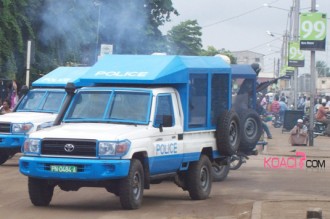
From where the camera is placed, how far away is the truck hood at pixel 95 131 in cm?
1279

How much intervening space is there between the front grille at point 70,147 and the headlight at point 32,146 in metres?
0.13

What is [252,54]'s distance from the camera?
518ft

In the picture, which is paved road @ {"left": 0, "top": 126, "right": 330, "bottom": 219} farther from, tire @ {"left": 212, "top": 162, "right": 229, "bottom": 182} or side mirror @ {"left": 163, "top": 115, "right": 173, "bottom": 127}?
side mirror @ {"left": 163, "top": 115, "right": 173, "bottom": 127}

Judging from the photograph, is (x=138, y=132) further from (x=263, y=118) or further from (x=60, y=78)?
(x=263, y=118)

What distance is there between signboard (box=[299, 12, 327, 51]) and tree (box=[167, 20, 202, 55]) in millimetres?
25165

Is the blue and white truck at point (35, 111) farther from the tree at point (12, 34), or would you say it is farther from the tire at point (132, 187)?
the tree at point (12, 34)

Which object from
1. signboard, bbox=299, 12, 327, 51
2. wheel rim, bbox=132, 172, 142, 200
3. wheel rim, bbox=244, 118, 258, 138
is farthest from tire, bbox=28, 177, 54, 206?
signboard, bbox=299, 12, 327, 51

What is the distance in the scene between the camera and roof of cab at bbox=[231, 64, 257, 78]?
62.7 feet

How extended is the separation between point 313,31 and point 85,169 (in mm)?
19726

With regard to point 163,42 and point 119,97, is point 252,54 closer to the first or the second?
point 163,42

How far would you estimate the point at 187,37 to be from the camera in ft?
196

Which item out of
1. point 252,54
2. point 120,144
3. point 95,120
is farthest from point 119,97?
point 252,54

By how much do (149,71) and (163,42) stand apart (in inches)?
1107

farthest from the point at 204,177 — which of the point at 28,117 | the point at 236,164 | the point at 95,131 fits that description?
the point at 28,117
